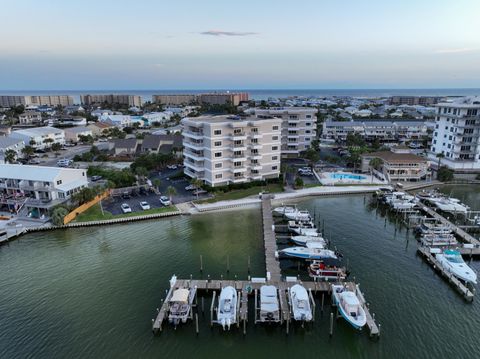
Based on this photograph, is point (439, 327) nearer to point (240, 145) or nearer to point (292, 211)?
point (292, 211)

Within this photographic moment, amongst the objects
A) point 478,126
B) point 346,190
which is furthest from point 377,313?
point 478,126

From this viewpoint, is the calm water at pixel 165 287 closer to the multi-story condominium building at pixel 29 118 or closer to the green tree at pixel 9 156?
the green tree at pixel 9 156

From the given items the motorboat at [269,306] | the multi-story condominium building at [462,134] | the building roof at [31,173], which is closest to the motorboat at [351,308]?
the motorboat at [269,306]

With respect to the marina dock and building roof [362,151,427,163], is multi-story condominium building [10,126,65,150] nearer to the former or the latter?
the marina dock

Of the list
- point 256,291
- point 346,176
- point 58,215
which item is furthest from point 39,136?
point 256,291

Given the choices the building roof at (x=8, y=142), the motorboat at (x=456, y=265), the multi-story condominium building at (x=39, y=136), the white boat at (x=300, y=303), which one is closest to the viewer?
the white boat at (x=300, y=303)
